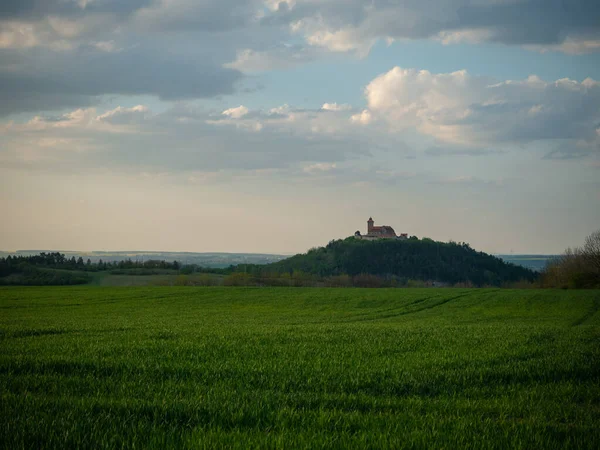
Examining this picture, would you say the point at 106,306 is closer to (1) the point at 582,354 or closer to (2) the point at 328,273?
(1) the point at 582,354

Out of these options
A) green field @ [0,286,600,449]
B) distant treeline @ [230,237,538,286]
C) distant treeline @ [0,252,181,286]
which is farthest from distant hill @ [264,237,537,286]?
green field @ [0,286,600,449]

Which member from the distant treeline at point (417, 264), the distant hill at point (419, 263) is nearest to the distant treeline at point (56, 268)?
the distant treeline at point (417, 264)

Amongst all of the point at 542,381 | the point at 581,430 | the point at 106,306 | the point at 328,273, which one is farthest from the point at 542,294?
the point at 328,273

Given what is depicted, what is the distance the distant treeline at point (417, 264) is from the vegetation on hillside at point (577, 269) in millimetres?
56544

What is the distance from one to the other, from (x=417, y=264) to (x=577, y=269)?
83338 mm

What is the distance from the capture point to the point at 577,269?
8844 centimetres

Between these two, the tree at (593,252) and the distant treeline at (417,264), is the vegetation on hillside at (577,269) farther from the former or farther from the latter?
the distant treeline at (417,264)

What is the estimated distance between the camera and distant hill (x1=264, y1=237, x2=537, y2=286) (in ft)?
545

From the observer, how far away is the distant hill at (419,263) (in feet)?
545

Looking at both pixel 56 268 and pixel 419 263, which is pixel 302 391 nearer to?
pixel 56 268

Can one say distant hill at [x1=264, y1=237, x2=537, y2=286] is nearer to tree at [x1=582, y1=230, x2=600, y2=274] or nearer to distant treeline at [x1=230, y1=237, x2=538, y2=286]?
distant treeline at [x1=230, y1=237, x2=538, y2=286]

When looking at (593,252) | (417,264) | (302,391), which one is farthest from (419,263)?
(302,391)

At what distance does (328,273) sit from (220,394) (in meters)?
160

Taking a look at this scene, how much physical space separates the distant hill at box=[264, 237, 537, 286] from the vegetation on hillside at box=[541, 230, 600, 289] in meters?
58.6
